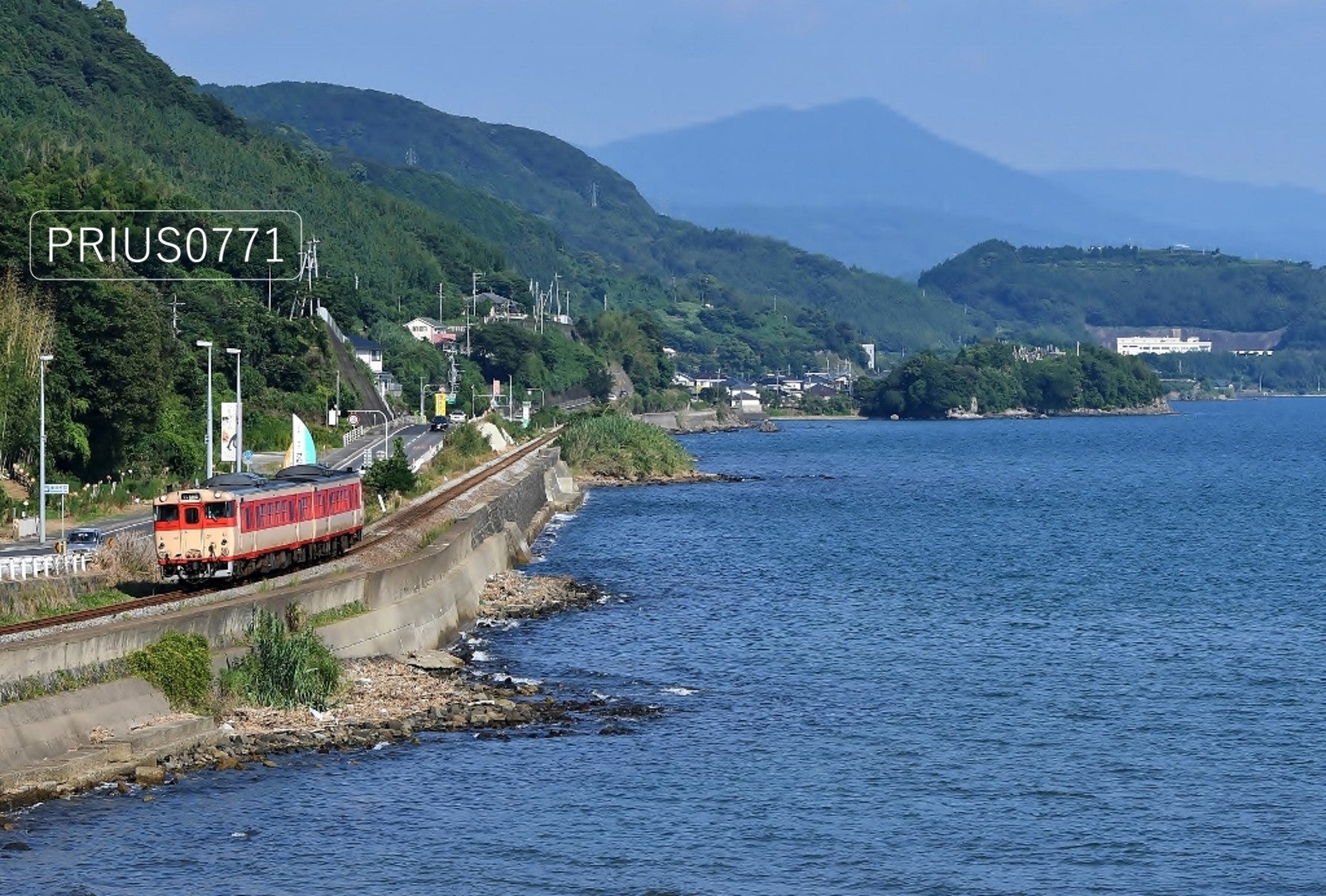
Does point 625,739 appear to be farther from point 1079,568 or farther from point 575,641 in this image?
point 1079,568

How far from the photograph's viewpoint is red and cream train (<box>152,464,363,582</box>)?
49.2 metres

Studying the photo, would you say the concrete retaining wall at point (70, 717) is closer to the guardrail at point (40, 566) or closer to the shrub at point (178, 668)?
the shrub at point (178, 668)

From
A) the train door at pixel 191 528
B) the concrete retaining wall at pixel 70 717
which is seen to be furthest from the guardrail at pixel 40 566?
the concrete retaining wall at pixel 70 717

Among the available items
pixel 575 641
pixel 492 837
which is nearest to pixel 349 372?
pixel 575 641

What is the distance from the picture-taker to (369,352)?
181750 millimetres

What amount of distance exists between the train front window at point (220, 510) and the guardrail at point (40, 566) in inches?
142

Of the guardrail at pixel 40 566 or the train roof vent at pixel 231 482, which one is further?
the train roof vent at pixel 231 482

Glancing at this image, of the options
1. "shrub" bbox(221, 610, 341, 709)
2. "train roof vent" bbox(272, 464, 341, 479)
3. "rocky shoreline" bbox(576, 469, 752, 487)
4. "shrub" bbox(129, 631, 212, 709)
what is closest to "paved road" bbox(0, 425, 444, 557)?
"train roof vent" bbox(272, 464, 341, 479)

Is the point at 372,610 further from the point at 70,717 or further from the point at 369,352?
the point at 369,352

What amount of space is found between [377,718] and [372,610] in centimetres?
821

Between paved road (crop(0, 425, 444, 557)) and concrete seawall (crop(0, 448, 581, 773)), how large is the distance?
10.1 m

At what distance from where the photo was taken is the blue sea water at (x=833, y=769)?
3372 cm

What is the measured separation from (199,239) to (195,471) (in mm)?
36271

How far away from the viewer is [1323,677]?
53406mm
